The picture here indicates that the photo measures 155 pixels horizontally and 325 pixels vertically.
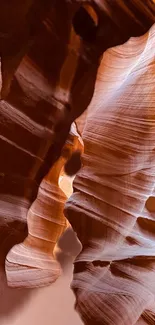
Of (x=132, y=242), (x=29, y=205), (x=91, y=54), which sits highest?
(x=91, y=54)

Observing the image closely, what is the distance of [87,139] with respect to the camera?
0.57 metres

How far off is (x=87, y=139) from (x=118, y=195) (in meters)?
0.08

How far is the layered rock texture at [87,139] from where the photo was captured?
49cm

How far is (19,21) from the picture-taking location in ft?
1.62

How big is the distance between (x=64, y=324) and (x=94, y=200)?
365mm

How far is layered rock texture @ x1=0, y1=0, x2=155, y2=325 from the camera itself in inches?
19.3

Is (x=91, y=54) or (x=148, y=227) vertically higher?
(x=91, y=54)

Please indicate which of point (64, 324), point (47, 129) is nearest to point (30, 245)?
point (47, 129)

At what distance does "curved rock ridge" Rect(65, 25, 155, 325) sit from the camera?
54 cm

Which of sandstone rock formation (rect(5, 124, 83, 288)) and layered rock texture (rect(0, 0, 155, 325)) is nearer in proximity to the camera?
layered rock texture (rect(0, 0, 155, 325))

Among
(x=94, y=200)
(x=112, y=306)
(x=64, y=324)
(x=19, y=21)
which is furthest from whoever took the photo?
(x=64, y=324)

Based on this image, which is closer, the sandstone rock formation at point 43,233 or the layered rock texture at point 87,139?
the layered rock texture at point 87,139

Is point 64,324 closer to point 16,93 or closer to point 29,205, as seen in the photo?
point 29,205

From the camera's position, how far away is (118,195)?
60cm
